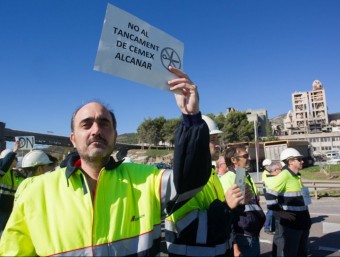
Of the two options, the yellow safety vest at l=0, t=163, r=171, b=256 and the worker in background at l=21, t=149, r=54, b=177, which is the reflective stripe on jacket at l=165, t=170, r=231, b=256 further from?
the worker in background at l=21, t=149, r=54, b=177

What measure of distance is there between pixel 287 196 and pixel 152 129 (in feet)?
218

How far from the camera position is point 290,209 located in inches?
189

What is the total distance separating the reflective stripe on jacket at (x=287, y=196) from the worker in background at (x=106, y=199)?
3497 mm

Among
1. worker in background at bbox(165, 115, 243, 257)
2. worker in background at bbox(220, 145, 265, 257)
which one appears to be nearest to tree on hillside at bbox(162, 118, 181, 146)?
worker in background at bbox(220, 145, 265, 257)

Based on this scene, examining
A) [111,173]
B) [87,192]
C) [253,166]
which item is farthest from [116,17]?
[253,166]

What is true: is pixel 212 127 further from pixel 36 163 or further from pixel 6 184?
pixel 6 184

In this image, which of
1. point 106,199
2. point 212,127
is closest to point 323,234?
point 212,127

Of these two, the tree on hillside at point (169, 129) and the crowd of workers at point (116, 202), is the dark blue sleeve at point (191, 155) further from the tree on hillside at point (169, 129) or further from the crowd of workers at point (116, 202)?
the tree on hillside at point (169, 129)

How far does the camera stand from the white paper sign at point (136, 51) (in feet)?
6.23

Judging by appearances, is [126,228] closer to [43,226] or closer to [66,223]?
[66,223]

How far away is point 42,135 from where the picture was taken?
206ft

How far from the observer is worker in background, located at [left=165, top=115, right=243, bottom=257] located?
2.34m

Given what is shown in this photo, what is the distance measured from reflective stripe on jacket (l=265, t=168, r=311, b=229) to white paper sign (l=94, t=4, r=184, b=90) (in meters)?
3.60

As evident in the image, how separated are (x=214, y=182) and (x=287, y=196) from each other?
2.74 meters
